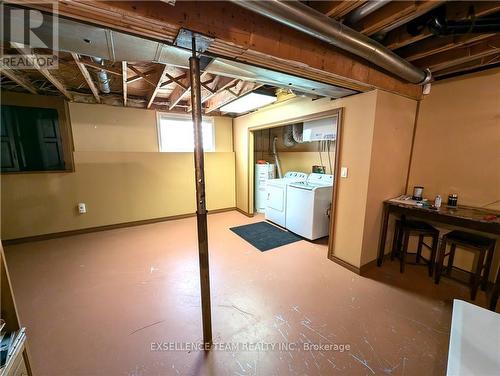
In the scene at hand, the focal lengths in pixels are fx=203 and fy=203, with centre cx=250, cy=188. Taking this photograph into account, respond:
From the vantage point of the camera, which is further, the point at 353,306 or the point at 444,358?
the point at 353,306

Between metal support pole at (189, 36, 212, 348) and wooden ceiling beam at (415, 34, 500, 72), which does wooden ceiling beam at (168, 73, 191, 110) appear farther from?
wooden ceiling beam at (415, 34, 500, 72)

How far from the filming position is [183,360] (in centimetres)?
146

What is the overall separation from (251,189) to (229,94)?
2046mm

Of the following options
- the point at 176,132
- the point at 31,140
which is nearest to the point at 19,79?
the point at 31,140

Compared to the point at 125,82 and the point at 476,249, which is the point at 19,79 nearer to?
the point at 125,82

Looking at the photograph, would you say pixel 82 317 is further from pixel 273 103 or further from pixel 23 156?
pixel 273 103

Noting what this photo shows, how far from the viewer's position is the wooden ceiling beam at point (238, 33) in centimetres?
104

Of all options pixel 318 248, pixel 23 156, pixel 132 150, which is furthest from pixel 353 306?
pixel 23 156

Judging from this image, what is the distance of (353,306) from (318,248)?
3.95 ft

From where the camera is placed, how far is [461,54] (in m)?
1.85

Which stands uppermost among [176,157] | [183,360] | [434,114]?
[434,114]

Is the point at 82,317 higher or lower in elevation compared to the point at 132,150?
lower

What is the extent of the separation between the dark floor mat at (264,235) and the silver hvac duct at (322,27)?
8.48ft

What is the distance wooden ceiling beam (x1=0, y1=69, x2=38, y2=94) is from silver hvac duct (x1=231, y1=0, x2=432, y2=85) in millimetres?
3050
